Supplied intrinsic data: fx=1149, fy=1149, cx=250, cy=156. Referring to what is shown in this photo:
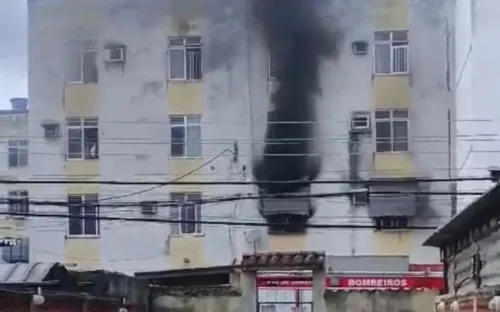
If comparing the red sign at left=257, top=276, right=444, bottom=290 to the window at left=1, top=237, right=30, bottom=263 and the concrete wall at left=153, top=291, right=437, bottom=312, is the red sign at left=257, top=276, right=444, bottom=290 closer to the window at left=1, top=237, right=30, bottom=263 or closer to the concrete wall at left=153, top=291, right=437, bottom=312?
the concrete wall at left=153, top=291, right=437, bottom=312

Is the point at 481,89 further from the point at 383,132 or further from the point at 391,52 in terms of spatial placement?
the point at 391,52

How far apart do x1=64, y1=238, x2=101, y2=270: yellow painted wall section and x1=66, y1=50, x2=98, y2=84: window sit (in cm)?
480

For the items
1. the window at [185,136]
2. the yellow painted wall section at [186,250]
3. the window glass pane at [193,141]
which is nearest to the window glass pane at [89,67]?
the window at [185,136]

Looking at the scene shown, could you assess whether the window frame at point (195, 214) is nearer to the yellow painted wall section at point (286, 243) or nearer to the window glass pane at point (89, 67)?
the yellow painted wall section at point (286, 243)

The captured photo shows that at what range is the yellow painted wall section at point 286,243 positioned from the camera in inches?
1315

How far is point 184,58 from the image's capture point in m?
34.3

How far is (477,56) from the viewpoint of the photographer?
28688mm

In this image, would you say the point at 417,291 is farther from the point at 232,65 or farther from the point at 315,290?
the point at 232,65

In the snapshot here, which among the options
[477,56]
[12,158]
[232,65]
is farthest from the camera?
[12,158]

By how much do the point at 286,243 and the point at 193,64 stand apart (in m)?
5.98

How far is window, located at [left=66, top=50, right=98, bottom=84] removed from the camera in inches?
1369

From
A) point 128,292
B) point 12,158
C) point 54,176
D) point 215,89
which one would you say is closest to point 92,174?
point 54,176

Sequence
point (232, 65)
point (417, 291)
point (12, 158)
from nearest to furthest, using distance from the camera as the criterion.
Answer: point (417, 291) < point (232, 65) < point (12, 158)

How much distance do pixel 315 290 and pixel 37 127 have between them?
44.8 feet
